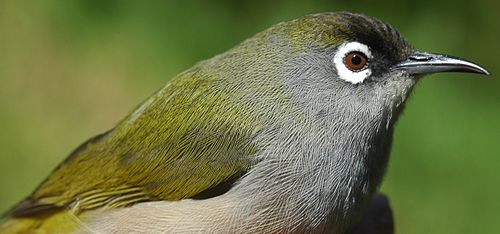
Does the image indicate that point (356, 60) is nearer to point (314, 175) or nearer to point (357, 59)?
point (357, 59)

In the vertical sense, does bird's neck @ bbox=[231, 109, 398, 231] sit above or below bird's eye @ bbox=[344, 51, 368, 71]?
below

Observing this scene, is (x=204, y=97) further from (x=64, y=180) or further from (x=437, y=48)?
(x=437, y=48)

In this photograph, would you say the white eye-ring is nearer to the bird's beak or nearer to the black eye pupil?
the black eye pupil

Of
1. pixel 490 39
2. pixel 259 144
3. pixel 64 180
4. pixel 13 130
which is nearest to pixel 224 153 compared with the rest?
pixel 259 144

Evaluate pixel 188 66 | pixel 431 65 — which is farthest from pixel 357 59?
A: pixel 188 66

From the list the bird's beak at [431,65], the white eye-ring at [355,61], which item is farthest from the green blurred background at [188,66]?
the white eye-ring at [355,61]

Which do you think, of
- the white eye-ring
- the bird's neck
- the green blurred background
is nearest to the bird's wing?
the bird's neck

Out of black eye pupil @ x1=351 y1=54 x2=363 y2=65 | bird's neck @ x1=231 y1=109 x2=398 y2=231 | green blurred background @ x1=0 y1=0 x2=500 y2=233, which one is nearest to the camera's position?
bird's neck @ x1=231 y1=109 x2=398 y2=231
